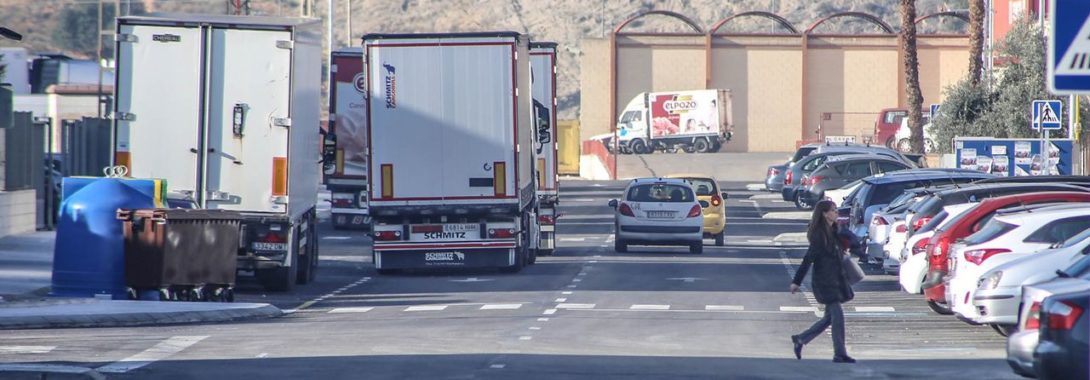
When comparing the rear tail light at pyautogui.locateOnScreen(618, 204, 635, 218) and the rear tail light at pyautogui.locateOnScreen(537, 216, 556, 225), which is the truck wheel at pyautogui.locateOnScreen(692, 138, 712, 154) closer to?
the rear tail light at pyautogui.locateOnScreen(618, 204, 635, 218)

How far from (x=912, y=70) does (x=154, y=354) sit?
3619 cm

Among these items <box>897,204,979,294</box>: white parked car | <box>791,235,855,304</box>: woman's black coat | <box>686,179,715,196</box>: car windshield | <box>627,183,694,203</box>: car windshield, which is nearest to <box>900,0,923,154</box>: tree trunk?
<box>686,179,715,196</box>: car windshield

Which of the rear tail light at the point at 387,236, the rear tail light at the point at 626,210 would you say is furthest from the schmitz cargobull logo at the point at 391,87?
the rear tail light at the point at 626,210

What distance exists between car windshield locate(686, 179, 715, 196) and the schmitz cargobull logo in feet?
36.2

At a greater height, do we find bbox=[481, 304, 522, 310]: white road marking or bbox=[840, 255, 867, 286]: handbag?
bbox=[840, 255, 867, 286]: handbag

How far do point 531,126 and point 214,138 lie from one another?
6816mm

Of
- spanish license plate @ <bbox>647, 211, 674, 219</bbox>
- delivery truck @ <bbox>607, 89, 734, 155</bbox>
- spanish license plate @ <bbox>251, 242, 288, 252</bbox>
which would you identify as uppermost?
delivery truck @ <bbox>607, 89, 734, 155</bbox>

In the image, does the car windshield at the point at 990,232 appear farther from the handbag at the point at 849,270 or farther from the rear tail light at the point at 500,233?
the rear tail light at the point at 500,233

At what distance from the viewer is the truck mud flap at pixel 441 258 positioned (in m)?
25.4

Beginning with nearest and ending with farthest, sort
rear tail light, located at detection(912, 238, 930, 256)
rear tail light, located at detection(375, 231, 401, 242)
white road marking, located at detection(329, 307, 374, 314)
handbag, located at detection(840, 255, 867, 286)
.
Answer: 1. handbag, located at detection(840, 255, 867, 286)
2. rear tail light, located at detection(912, 238, 930, 256)
3. white road marking, located at detection(329, 307, 374, 314)
4. rear tail light, located at detection(375, 231, 401, 242)

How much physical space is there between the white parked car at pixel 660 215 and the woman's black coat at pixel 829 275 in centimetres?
1608

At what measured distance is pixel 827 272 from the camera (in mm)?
14352

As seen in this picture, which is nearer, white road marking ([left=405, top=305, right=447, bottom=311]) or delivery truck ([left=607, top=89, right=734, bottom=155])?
white road marking ([left=405, top=305, right=447, bottom=311])

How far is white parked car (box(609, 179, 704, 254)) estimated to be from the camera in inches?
1205
